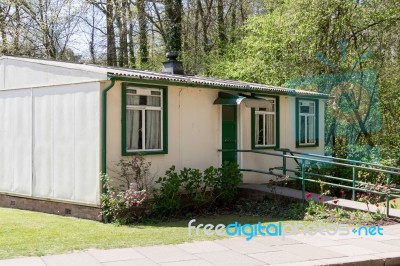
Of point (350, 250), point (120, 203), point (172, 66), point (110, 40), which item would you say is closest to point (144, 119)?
point (120, 203)

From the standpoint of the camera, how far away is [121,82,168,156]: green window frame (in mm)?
10719

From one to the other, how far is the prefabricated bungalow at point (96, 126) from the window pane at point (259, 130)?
0.26 feet

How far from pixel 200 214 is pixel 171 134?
2000mm

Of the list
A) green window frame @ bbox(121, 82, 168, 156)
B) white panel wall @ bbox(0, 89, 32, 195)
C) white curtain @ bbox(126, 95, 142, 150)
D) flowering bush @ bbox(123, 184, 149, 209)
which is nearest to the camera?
flowering bush @ bbox(123, 184, 149, 209)

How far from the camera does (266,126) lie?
14.4 m

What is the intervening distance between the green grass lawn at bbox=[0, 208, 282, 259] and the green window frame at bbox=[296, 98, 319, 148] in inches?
211

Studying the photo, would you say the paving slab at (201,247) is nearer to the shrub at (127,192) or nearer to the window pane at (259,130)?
the shrub at (127,192)

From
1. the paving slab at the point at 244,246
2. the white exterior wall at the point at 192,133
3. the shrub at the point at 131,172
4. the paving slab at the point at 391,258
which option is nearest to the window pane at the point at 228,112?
the white exterior wall at the point at 192,133

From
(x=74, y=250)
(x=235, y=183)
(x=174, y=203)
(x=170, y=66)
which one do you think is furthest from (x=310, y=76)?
(x=74, y=250)

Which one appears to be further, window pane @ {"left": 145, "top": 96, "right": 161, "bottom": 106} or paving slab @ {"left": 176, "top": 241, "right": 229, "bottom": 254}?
window pane @ {"left": 145, "top": 96, "right": 161, "bottom": 106}

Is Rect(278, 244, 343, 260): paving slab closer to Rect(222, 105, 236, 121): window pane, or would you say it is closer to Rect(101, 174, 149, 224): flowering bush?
Rect(101, 174, 149, 224): flowering bush

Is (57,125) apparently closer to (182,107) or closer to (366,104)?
(182,107)

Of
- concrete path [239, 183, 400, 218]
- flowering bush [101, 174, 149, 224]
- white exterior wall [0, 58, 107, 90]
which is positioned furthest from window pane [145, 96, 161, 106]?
concrete path [239, 183, 400, 218]

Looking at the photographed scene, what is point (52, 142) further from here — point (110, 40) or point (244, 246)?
point (110, 40)
